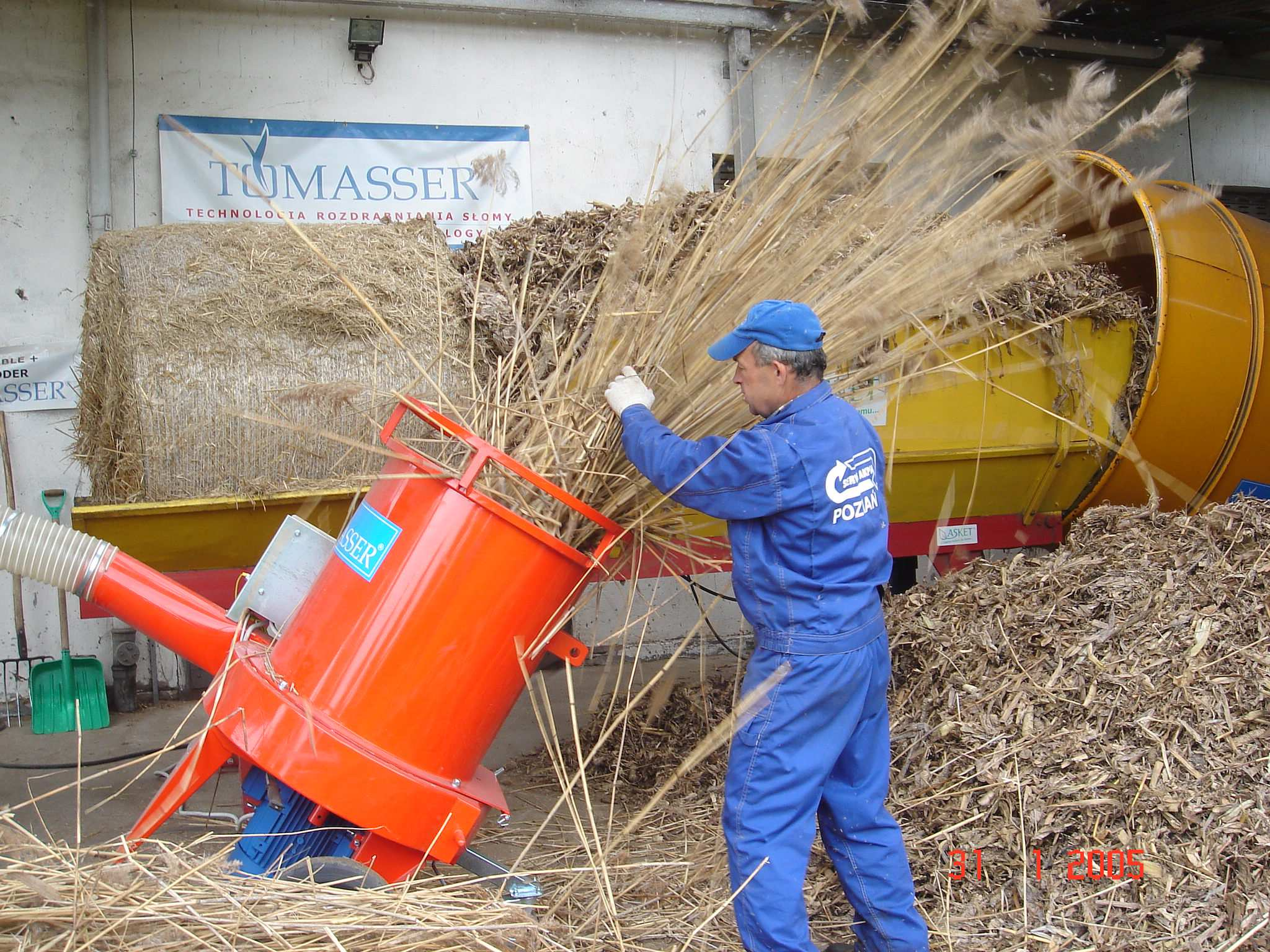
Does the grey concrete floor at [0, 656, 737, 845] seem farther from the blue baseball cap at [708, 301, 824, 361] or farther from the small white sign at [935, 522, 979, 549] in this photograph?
the small white sign at [935, 522, 979, 549]

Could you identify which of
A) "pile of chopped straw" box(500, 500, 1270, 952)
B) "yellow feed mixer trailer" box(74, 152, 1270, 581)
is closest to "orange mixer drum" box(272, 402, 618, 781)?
"pile of chopped straw" box(500, 500, 1270, 952)

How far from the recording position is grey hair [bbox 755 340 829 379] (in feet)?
8.13

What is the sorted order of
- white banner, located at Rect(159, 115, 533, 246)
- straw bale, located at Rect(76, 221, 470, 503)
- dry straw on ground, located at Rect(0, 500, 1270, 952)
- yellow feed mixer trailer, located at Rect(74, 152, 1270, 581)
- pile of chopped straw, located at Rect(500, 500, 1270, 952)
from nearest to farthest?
dry straw on ground, located at Rect(0, 500, 1270, 952), pile of chopped straw, located at Rect(500, 500, 1270, 952), straw bale, located at Rect(76, 221, 470, 503), yellow feed mixer trailer, located at Rect(74, 152, 1270, 581), white banner, located at Rect(159, 115, 533, 246)

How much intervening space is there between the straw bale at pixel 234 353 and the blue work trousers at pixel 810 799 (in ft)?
7.22

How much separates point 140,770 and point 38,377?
2.51 m

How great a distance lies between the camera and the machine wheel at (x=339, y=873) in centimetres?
249

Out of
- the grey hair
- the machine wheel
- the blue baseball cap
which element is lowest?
the machine wheel

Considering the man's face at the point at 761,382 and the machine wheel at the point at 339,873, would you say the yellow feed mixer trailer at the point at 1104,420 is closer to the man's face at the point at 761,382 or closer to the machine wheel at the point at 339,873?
the man's face at the point at 761,382

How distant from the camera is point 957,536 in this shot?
5.37m

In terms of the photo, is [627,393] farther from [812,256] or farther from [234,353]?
[234,353]

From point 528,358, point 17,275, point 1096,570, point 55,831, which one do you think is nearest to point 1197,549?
point 1096,570

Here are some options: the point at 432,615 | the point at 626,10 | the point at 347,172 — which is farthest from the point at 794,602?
the point at 626,10
